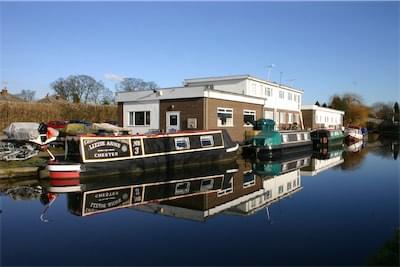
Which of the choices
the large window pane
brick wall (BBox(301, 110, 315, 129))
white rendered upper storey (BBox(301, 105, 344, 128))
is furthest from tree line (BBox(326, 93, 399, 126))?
the large window pane

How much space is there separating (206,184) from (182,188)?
122 centimetres

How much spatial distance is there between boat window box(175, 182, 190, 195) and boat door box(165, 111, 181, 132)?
28.9ft

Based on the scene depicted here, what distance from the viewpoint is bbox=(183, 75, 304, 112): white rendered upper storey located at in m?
28.2

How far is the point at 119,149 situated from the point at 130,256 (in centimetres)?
858

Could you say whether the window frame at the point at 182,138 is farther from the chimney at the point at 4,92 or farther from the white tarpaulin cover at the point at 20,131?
the chimney at the point at 4,92

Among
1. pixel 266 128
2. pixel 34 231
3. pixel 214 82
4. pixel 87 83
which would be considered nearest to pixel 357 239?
pixel 34 231

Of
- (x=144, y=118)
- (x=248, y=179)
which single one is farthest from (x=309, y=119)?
(x=248, y=179)

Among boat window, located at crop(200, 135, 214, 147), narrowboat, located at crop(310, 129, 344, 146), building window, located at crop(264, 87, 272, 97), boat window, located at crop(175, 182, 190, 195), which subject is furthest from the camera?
narrowboat, located at crop(310, 129, 344, 146)

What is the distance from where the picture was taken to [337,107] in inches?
2499

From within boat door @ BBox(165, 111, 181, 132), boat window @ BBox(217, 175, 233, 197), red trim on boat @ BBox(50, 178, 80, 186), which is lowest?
boat window @ BBox(217, 175, 233, 197)

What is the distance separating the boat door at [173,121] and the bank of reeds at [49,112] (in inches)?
547

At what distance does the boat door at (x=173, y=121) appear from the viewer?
2200 centimetres

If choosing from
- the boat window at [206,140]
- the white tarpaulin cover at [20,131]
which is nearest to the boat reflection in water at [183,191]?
the boat window at [206,140]

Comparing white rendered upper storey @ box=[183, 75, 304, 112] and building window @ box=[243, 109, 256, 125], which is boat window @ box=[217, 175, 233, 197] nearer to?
building window @ box=[243, 109, 256, 125]
